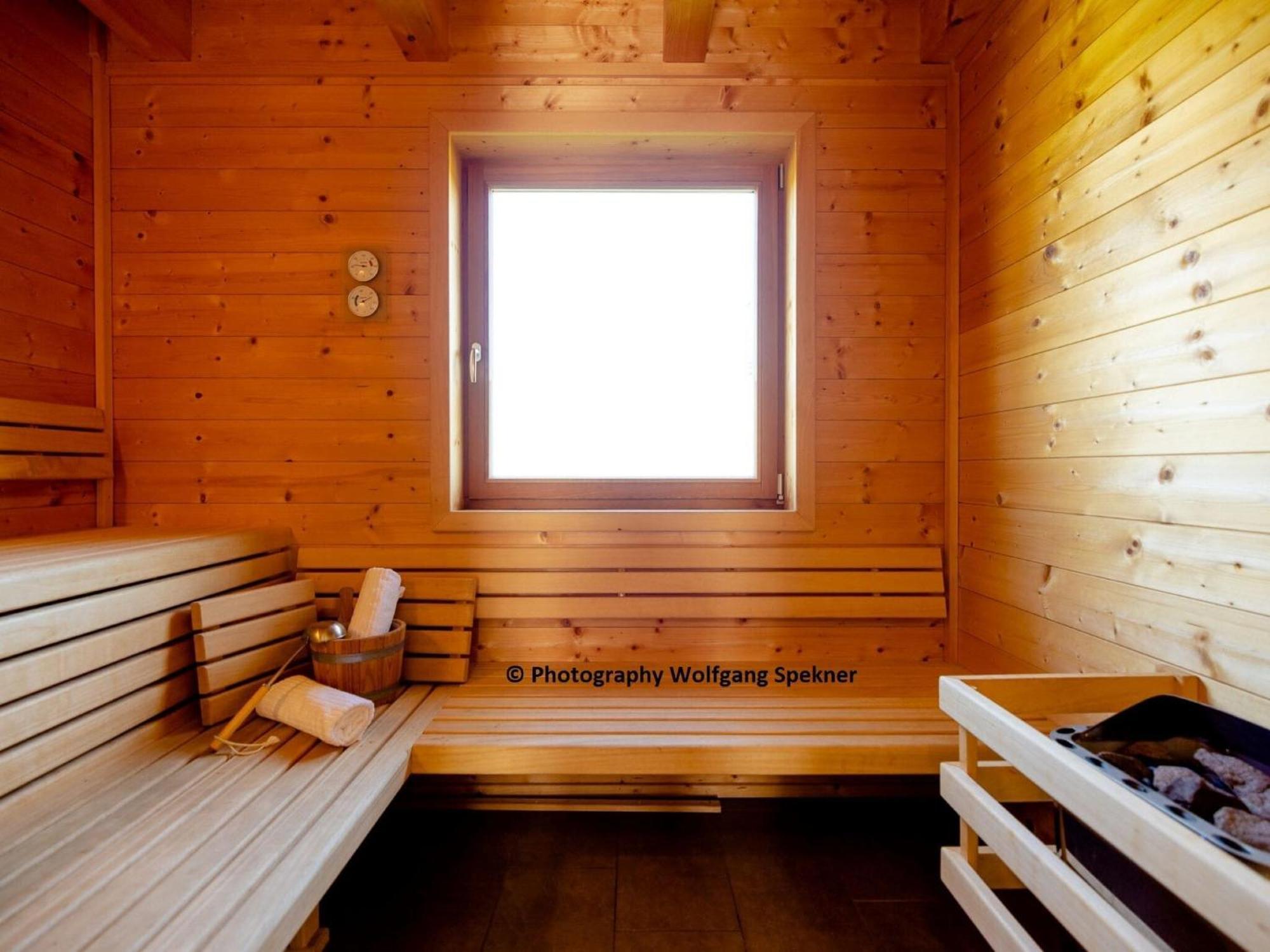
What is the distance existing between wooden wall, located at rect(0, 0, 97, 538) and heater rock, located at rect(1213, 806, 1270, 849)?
3.17 meters

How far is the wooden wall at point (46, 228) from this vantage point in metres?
2.00

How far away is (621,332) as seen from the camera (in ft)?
8.00

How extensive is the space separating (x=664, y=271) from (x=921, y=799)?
2.24 metres

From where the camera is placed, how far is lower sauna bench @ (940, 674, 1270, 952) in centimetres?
76

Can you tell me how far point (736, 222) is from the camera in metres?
2.46

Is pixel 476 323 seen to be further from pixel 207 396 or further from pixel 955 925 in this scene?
pixel 955 925

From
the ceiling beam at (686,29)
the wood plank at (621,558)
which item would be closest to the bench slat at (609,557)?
the wood plank at (621,558)

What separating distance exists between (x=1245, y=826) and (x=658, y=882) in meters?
1.40

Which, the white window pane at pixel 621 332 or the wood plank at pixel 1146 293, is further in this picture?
Answer: the white window pane at pixel 621 332

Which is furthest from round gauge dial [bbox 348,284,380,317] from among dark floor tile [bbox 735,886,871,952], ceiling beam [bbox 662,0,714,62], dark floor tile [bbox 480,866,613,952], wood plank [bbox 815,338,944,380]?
dark floor tile [bbox 735,886,871,952]

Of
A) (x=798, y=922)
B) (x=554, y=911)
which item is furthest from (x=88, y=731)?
(x=798, y=922)

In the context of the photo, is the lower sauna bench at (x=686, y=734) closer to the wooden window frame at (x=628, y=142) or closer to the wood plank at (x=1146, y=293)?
the wooden window frame at (x=628, y=142)

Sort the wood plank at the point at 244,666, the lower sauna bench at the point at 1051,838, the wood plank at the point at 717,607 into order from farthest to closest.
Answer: the wood plank at the point at 717,607 → the wood plank at the point at 244,666 → the lower sauna bench at the point at 1051,838

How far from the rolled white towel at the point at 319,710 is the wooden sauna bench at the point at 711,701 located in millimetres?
175
